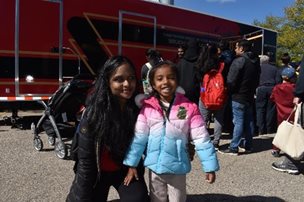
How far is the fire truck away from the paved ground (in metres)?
1.96

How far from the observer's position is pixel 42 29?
8.55 metres

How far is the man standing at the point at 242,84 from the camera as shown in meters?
6.57

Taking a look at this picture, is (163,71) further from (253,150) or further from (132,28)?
(132,28)

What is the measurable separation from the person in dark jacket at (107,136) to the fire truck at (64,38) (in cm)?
565

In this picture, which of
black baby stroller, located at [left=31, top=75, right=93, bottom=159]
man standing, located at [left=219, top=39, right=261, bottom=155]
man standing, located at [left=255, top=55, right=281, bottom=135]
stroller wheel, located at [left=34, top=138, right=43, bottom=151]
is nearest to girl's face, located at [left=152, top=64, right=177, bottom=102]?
black baby stroller, located at [left=31, top=75, right=93, bottom=159]

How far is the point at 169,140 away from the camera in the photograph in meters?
3.05

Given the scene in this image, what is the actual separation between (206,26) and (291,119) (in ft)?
21.9

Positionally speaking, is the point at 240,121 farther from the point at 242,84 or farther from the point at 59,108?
the point at 59,108

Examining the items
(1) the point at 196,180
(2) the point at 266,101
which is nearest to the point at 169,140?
(1) the point at 196,180

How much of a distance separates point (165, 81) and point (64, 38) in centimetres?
613

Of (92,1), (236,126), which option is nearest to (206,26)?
(92,1)

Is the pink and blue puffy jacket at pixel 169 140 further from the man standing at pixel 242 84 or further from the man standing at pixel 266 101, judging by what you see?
the man standing at pixel 266 101

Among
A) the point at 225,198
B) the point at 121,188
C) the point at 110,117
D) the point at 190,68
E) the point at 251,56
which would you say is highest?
the point at 251,56

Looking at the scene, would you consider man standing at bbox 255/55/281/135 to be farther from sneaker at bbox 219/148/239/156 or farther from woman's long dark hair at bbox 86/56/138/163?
woman's long dark hair at bbox 86/56/138/163
